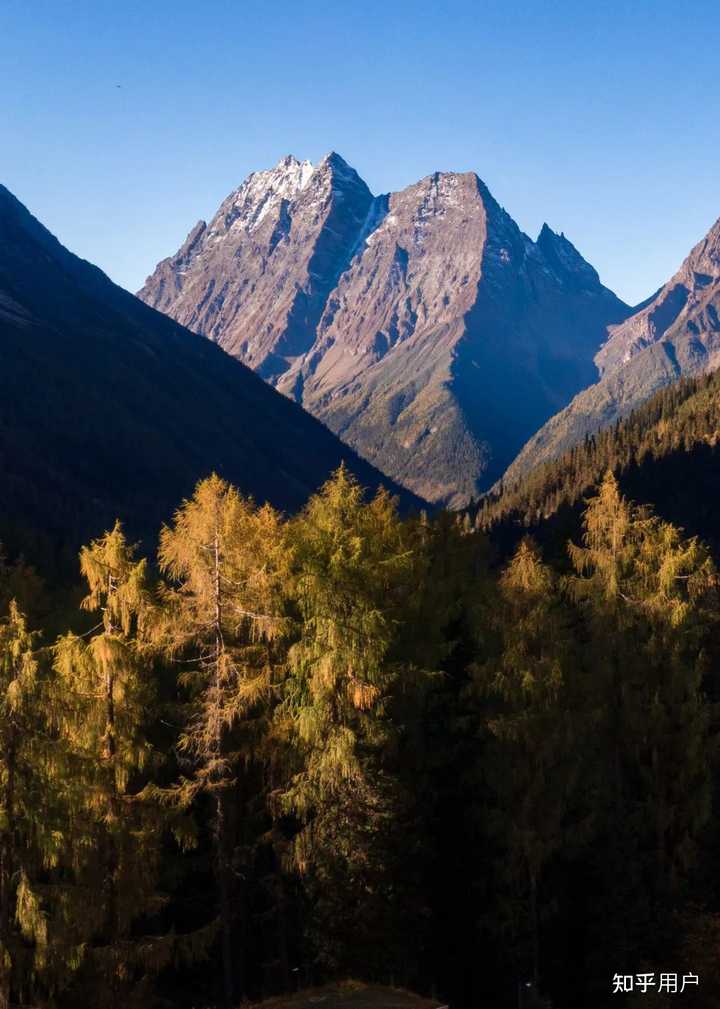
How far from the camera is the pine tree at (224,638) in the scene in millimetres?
25234

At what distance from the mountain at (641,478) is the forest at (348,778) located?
99148mm

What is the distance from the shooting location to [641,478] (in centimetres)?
15638

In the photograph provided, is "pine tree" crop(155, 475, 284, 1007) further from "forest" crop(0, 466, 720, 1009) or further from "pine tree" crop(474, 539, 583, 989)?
"pine tree" crop(474, 539, 583, 989)

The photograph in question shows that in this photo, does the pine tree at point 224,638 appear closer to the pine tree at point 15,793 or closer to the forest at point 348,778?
the forest at point 348,778

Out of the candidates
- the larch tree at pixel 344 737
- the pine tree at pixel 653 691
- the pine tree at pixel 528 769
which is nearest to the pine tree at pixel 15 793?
the larch tree at pixel 344 737

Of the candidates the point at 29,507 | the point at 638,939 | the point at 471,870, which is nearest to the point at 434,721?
the point at 471,870

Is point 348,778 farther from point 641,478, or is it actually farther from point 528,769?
point 641,478

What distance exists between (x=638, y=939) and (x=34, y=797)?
17739mm

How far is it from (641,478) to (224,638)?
456 feet

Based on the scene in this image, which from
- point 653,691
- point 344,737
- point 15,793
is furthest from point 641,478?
point 15,793

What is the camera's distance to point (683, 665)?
32.5 metres

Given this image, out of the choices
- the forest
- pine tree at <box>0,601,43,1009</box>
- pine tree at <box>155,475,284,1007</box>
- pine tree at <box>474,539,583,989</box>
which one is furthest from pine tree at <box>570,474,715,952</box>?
pine tree at <box>0,601,43,1009</box>

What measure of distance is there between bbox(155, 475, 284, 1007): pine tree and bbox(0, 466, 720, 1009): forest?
0.10m

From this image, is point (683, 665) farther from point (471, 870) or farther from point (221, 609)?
point (221, 609)
